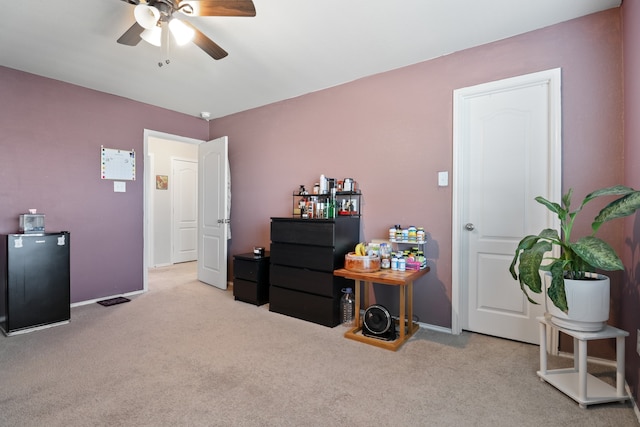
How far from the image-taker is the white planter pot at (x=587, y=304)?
1.69 meters

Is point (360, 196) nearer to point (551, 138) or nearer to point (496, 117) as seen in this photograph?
point (496, 117)

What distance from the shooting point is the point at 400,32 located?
7.92 ft

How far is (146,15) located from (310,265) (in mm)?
2222

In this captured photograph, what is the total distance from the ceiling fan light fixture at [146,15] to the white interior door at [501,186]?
7.54 feet

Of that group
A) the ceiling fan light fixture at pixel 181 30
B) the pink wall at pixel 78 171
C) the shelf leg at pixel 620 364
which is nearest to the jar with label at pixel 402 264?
the shelf leg at pixel 620 364

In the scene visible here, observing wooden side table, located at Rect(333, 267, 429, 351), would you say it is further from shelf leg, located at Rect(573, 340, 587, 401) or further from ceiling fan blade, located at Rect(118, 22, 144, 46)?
ceiling fan blade, located at Rect(118, 22, 144, 46)

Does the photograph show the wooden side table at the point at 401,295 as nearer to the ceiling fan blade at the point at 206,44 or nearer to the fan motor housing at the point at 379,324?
the fan motor housing at the point at 379,324

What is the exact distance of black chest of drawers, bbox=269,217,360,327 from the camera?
9.49ft

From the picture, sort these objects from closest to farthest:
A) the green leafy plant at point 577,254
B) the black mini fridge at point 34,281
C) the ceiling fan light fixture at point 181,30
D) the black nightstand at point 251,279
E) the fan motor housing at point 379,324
Result: the green leafy plant at point 577,254
the ceiling fan light fixture at point 181,30
the fan motor housing at point 379,324
the black mini fridge at point 34,281
the black nightstand at point 251,279

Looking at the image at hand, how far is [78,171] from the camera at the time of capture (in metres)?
3.49

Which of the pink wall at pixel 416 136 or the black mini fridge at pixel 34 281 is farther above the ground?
the pink wall at pixel 416 136

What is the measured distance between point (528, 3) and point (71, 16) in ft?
10.2

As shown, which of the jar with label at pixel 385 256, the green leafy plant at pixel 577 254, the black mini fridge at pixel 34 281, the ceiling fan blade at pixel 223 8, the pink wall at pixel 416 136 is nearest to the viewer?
the green leafy plant at pixel 577 254

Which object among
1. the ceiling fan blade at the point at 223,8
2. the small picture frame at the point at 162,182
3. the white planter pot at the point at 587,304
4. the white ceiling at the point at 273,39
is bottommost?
the white planter pot at the point at 587,304
